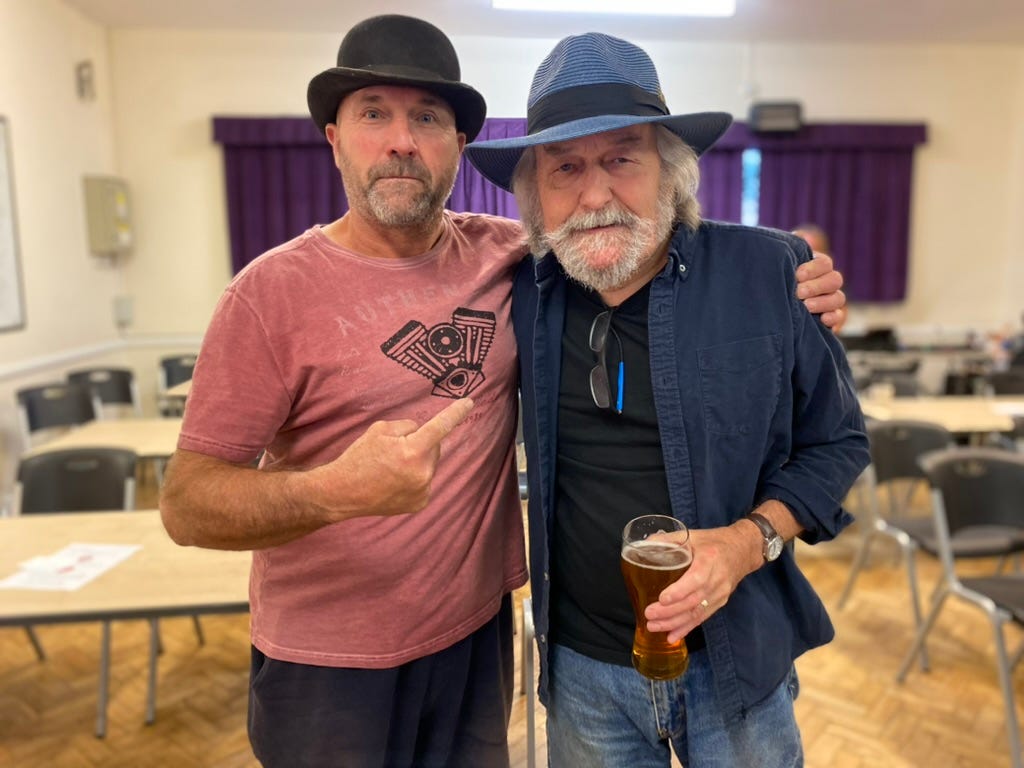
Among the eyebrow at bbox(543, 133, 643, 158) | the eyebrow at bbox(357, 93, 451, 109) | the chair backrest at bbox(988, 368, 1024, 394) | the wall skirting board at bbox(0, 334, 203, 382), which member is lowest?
the chair backrest at bbox(988, 368, 1024, 394)

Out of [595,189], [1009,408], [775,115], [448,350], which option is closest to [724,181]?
[775,115]

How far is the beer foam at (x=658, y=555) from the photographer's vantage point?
43.2 inches

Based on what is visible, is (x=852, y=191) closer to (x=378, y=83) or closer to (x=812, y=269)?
(x=812, y=269)

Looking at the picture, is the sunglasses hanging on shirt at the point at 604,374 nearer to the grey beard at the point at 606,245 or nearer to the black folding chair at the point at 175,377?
the grey beard at the point at 606,245

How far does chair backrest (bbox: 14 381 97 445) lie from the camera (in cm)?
452

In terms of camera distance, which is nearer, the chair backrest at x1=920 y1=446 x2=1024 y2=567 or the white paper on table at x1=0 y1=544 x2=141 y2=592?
the white paper on table at x1=0 y1=544 x2=141 y2=592

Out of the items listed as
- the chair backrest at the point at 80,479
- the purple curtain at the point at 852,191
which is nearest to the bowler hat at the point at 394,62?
the chair backrest at the point at 80,479

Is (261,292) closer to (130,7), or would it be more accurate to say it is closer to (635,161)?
(635,161)

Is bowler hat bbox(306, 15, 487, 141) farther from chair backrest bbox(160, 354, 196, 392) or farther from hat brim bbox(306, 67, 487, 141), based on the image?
chair backrest bbox(160, 354, 196, 392)

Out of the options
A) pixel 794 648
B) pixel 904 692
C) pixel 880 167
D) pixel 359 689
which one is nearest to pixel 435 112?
pixel 359 689

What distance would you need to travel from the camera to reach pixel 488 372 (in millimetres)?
1375

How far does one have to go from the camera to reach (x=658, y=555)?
111 cm

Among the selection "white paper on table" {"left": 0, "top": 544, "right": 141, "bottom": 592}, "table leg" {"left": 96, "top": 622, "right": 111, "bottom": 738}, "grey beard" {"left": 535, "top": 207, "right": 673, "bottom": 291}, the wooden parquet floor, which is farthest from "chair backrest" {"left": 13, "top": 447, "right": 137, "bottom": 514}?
"grey beard" {"left": 535, "top": 207, "right": 673, "bottom": 291}

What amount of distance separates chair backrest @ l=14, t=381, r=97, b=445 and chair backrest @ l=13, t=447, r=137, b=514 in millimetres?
1664
